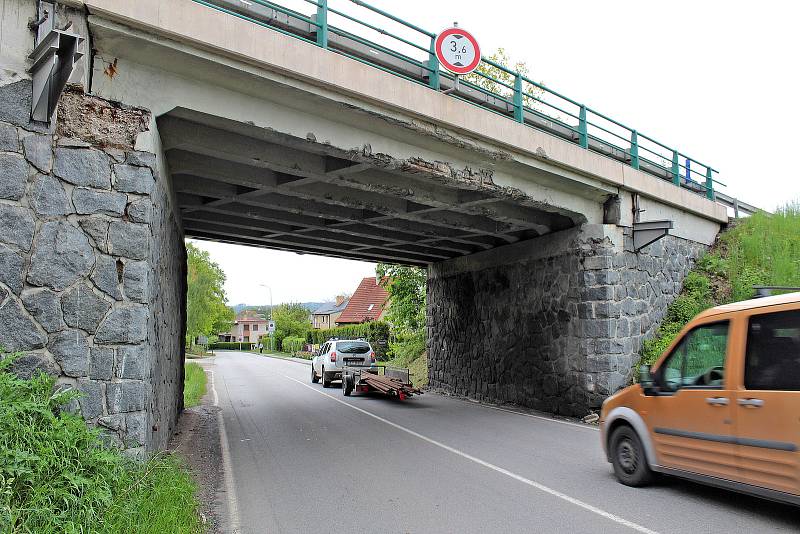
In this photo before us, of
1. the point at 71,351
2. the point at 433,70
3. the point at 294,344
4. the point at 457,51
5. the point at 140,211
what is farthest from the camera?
the point at 294,344

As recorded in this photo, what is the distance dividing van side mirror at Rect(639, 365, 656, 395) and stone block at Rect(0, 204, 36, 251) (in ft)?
22.4

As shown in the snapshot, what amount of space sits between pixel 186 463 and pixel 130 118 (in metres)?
4.77

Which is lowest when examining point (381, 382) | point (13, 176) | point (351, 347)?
point (381, 382)

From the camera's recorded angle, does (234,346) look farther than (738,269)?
A: Yes

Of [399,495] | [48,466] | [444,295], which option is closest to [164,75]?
[48,466]

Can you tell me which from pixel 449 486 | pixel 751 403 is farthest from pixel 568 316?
pixel 751 403

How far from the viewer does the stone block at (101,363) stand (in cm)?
606

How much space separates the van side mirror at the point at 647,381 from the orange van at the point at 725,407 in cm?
1

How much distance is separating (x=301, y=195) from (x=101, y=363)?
5.99 metres

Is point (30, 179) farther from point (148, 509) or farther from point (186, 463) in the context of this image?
point (186, 463)

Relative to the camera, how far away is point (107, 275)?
20.6 ft

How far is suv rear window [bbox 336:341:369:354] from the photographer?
22828mm

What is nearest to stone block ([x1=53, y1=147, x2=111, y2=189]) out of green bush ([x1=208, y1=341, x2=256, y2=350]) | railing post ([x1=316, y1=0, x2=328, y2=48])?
railing post ([x1=316, y1=0, x2=328, y2=48])

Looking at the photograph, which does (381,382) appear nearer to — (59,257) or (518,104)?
(518,104)
